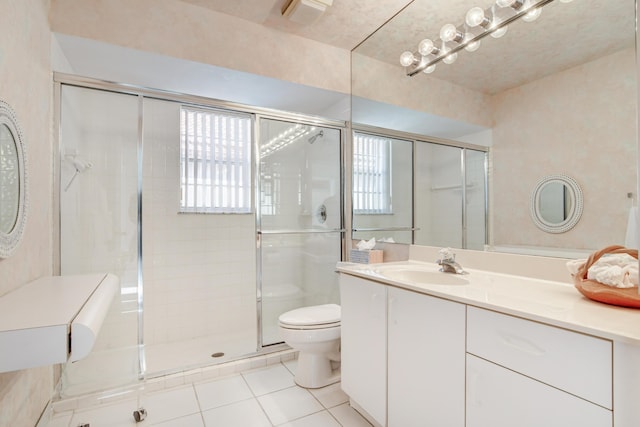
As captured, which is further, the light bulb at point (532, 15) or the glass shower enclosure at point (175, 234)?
the glass shower enclosure at point (175, 234)

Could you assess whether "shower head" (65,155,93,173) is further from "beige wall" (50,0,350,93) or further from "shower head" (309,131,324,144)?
"shower head" (309,131,324,144)

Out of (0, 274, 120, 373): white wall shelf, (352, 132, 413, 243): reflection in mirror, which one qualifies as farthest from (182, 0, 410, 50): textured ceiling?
(0, 274, 120, 373): white wall shelf

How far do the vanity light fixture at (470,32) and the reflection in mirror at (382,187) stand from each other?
53 centimetres

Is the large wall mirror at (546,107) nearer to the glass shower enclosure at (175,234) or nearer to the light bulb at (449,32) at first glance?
the light bulb at (449,32)

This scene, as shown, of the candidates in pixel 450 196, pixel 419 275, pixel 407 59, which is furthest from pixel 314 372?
pixel 407 59

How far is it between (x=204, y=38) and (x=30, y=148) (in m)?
1.20

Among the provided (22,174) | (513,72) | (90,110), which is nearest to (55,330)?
(22,174)

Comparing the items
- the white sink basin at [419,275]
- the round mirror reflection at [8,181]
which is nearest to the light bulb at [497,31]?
the white sink basin at [419,275]

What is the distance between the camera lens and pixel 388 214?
7.57ft

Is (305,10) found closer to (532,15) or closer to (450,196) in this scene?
(532,15)

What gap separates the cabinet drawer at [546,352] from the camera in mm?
779

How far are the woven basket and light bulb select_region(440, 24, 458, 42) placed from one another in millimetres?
1356

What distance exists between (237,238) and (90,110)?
1.56m

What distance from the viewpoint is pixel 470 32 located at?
1.69 meters
